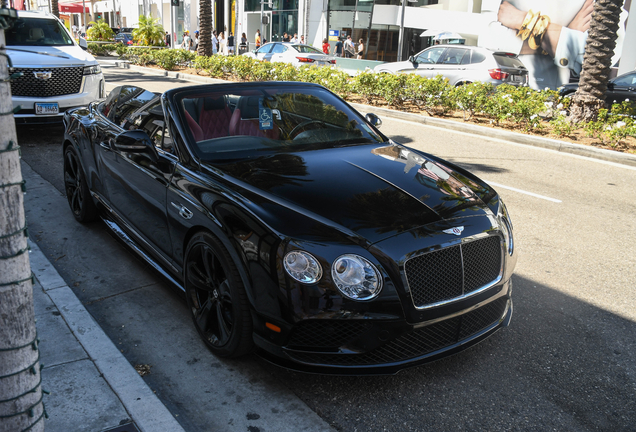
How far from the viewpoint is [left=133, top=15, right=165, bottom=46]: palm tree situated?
→ 1233 inches

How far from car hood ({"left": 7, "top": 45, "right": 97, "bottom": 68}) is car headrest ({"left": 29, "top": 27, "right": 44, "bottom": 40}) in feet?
1.55

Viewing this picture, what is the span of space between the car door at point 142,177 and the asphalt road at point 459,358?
0.51m

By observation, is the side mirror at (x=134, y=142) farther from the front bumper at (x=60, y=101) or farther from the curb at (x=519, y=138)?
the curb at (x=519, y=138)

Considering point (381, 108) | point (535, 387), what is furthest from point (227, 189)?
point (381, 108)

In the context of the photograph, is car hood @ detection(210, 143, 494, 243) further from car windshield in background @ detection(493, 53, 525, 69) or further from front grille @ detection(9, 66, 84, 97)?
car windshield in background @ detection(493, 53, 525, 69)

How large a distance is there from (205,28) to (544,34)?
13805mm

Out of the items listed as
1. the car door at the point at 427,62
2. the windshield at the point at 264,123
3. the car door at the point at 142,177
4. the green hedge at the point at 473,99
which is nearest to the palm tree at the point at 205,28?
the green hedge at the point at 473,99

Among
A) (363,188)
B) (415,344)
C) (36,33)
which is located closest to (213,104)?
(363,188)

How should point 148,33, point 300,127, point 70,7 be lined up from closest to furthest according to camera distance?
point 300,127
point 148,33
point 70,7

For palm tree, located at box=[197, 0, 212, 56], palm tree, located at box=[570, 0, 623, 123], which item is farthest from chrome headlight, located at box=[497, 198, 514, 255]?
palm tree, located at box=[197, 0, 212, 56]

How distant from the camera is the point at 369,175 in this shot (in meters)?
3.53

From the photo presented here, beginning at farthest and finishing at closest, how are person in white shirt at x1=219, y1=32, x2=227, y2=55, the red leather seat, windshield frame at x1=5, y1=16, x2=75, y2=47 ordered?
person in white shirt at x1=219, y1=32, x2=227, y2=55, windshield frame at x1=5, y1=16, x2=75, y2=47, the red leather seat

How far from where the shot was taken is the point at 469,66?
15188mm

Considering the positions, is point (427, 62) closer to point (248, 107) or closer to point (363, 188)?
point (248, 107)
